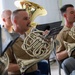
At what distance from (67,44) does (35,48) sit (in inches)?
19.8

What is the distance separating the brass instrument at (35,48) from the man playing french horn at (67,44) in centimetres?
32

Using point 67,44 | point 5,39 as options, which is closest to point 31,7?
point 67,44

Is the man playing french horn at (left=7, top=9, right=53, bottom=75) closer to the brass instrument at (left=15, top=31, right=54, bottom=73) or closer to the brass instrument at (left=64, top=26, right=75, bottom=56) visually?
the brass instrument at (left=15, top=31, right=54, bottom=73)

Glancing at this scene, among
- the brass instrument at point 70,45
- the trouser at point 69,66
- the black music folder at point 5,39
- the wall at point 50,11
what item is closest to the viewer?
the black music folder at point 5,39

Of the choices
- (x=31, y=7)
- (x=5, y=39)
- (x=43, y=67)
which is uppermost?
(x=31, y=7)

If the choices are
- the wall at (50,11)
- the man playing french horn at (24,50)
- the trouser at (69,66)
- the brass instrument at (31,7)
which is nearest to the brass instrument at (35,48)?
the man playing french horn at (24,50)

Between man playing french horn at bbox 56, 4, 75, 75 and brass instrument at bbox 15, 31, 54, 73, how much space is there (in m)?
0.32

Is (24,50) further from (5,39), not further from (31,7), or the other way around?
(31,7)

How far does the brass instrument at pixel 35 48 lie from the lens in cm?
152

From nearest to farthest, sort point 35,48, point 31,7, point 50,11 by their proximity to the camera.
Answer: point 35,48 < point 31,7 < point 50,11

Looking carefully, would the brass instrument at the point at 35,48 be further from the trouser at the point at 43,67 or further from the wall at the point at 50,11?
the wall at the point at 50,11

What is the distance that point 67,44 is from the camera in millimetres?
1936

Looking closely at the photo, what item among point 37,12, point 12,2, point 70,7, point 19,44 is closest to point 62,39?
point 70,7

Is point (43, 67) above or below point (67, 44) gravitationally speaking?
below
